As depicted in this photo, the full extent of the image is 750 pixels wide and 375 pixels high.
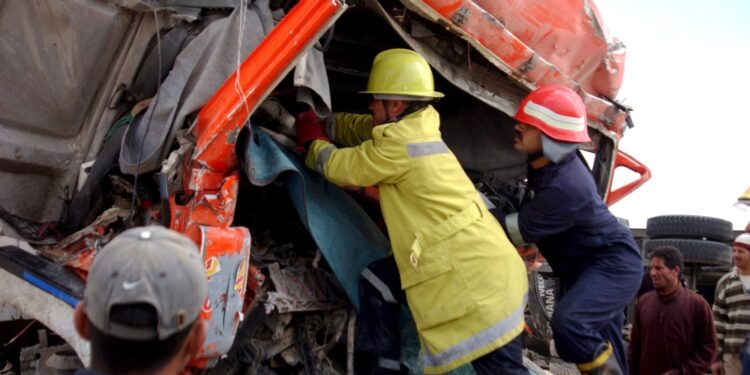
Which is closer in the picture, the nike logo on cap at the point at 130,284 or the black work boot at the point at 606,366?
the nike logo on cap at the point at 130,284

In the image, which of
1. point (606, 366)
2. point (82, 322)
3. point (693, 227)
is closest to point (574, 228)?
point (606, 366)

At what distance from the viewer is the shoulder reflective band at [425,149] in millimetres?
3279

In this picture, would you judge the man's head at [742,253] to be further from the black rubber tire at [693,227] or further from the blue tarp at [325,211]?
the black rubber tire at [693,227]

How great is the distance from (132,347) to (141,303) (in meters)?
0.08

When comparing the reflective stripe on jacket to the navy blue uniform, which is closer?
the reflective stripe on jacket

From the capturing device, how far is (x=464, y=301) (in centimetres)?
317

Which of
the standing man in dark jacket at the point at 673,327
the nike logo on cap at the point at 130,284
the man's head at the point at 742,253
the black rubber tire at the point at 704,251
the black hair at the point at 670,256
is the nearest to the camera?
the nike logo on cap at the point at 130,284

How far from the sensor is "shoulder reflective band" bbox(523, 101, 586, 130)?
11.4 ft

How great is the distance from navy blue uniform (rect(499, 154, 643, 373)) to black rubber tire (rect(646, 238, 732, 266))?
433 centimetres

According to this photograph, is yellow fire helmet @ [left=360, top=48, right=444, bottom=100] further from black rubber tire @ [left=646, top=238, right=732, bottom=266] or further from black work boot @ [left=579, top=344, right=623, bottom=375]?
black rubber tire @ [left=646, top=238, right=732, bottom=266]

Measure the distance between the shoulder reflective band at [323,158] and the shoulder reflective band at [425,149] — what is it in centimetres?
34

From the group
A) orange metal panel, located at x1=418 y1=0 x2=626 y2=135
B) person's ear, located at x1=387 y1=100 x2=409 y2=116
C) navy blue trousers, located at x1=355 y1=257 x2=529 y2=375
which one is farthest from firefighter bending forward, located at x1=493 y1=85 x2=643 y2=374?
navy blue trousers, located at x1=355 y1=257 x2=529 y2=375

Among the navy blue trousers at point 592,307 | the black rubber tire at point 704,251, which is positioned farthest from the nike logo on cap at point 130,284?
the black rubber tire at point 704,251

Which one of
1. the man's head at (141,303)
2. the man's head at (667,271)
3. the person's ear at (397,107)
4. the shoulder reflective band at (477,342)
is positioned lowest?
the man's head at (667,271)
